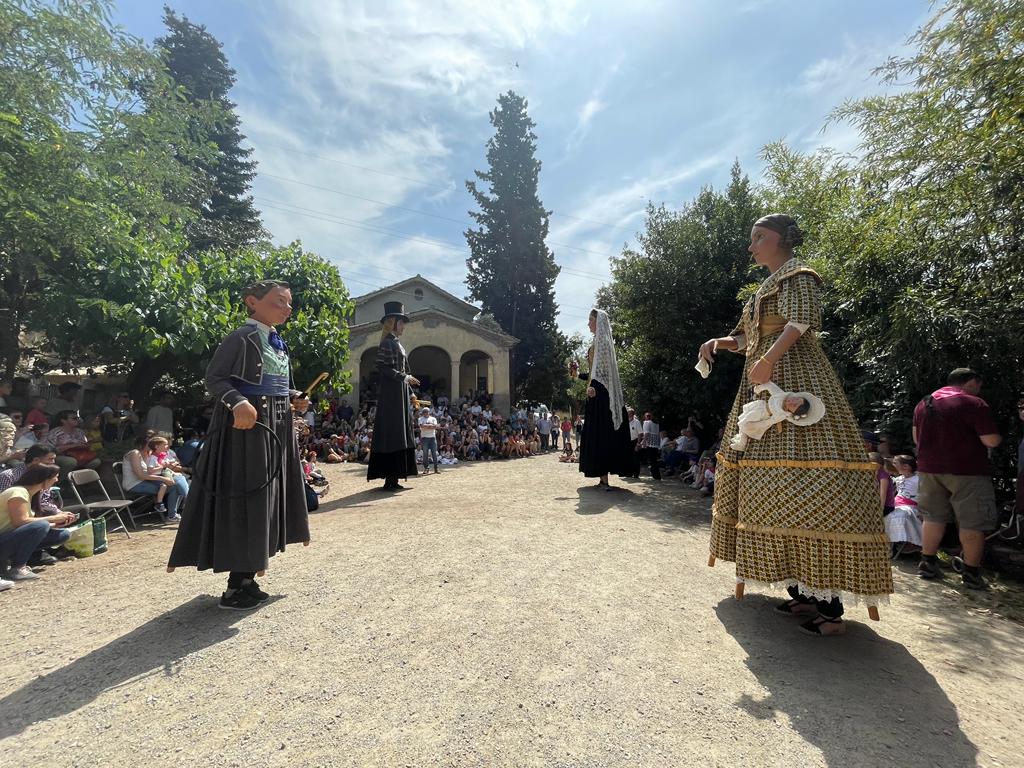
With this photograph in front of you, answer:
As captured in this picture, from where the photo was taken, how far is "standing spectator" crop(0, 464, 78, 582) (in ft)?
13.4

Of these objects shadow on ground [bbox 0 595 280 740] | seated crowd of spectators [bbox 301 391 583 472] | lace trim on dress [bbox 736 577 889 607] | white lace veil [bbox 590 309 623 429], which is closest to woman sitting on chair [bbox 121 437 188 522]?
seated crowd of spectators [bbox 301 391 583 472]

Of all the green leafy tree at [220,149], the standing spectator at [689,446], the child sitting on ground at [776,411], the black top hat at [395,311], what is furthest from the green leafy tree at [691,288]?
the green leafy tree at [220,149]

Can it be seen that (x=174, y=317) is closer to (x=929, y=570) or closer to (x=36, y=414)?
(x=36, y=414)

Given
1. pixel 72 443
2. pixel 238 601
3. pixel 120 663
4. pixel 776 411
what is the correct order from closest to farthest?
pixel 120 663, pixel 776 411, pixel 238 601, pixel 72 443

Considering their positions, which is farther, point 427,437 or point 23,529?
point 427,437

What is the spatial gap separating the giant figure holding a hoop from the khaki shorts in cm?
510

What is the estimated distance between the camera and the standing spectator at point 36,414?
25.4 ft

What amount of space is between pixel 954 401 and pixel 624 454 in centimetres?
402

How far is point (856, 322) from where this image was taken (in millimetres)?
6422

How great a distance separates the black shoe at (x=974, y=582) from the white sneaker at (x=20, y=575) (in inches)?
294

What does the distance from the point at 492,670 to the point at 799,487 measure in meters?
1.78

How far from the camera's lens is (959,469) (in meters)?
4.01

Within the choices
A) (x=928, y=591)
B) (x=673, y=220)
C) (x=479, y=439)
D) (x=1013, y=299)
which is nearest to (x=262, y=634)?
(x=928, y=591)

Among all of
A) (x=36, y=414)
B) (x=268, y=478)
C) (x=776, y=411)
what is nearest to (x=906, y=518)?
(x=776, y=411)
